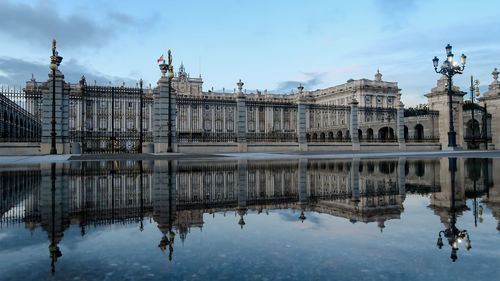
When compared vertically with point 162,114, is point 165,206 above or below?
below

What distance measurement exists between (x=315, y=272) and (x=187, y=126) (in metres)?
67.7

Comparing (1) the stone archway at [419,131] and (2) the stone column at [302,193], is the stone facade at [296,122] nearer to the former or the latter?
(1) the stone archway at [419,131]

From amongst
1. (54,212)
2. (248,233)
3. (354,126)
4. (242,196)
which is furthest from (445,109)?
(54,212)

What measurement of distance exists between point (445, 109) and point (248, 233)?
34672mm

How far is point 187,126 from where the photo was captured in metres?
69.2

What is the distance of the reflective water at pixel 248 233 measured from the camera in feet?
9.08

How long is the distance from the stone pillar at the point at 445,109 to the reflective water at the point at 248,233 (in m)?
29.5

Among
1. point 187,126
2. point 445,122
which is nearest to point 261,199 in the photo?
point 445,122

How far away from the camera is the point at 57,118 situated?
861 inches

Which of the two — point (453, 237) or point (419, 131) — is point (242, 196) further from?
point (419, 131)

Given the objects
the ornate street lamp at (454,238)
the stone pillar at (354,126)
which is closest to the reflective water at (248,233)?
the ornate street lamp at (454,238)

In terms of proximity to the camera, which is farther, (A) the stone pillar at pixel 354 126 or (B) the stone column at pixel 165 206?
(A) the stone pillar at pixel 354 126

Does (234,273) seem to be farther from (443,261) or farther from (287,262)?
(443,261)

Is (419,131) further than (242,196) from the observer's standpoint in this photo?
Yes
